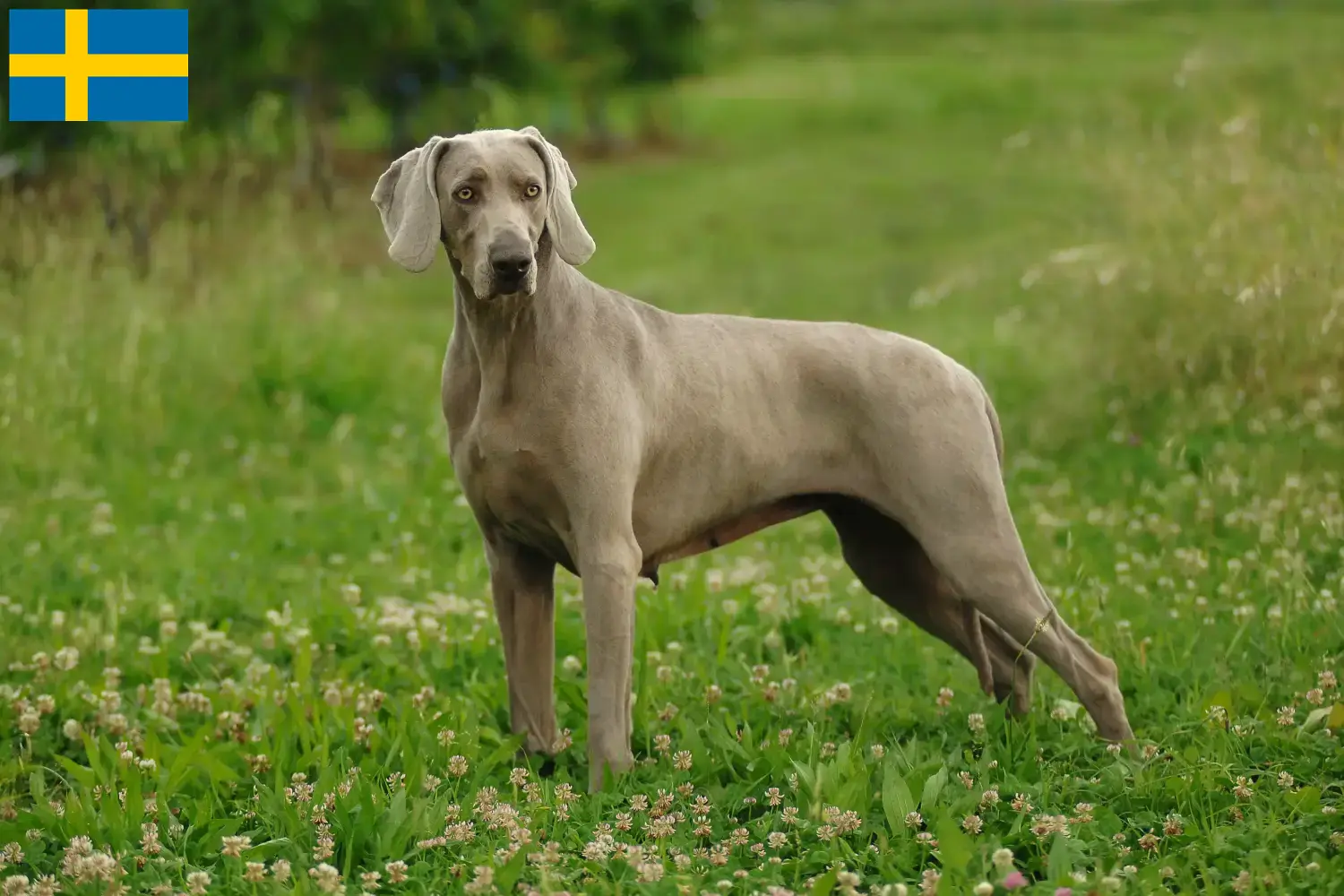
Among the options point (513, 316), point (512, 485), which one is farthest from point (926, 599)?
point (513, 316)

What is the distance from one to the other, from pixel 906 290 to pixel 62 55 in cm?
748

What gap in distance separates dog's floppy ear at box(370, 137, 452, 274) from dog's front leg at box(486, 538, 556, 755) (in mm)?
958

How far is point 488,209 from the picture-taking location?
13.0 ft

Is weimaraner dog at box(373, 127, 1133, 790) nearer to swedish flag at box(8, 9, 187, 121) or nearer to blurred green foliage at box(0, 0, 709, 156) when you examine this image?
swedish flag at box(8, 9, 187, 121)

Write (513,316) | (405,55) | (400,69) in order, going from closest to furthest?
(513,316)
(405,55)
(400,69)

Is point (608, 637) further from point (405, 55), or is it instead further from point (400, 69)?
point (400, 69)

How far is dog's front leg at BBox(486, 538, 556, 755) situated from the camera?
4.59 meters

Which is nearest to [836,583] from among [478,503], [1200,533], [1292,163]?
[1200,533]

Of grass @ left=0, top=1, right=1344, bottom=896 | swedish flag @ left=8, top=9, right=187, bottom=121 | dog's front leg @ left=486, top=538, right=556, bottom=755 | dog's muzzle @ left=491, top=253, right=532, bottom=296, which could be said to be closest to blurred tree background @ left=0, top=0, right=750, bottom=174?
swedish flag @ left=8, top=9, right=187, bottom=121

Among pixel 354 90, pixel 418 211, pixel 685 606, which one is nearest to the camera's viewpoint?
pixel 418 211

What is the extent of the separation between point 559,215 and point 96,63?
823cm

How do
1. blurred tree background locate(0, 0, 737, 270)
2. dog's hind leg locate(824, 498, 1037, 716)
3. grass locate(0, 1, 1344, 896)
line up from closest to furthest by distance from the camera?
grass locate(0, 1, 1344, 896), dog's hind leg locate(824, 498, 1037, 716), blurred tree background locate(0, 0, 737, 270)

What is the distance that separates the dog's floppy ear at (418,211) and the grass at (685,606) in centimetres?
139

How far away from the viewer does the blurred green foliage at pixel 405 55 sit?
14898 mm
